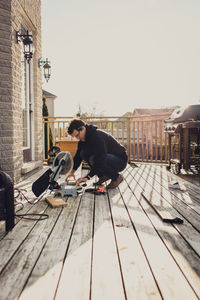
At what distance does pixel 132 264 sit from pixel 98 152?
74.3 inches

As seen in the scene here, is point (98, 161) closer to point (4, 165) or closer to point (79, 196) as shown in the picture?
point (79, 196)

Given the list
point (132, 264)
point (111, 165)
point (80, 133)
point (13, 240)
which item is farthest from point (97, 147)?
point (132, 264)

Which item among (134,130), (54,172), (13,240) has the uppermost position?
(134,130)

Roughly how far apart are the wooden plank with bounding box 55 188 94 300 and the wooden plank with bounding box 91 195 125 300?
0.12 ft

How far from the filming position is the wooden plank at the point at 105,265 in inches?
46.4

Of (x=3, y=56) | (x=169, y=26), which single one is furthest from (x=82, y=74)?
(x=3, y=56)

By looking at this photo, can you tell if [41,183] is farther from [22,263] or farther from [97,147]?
[22,263]

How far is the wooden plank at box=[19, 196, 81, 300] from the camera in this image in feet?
3.88

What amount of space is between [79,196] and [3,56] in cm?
235

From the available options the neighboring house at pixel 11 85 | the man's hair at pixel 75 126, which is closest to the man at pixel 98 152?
the man's hair at pixel 75 126

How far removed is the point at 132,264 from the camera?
1.46 m

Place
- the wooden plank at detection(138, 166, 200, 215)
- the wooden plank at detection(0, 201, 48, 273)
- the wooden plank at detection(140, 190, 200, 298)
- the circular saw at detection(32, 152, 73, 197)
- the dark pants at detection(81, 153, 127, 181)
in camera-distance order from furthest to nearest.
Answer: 1. the dark pants at detection(81, 153, 127, 181)
2. the circular saw at detection(32, 152, 73, 197)
3. the wooden plank at detection(138, 166, 200, 215)
4. the wooden plank at detection(0, 201, 48, 273)
5. the wooden plank at detection(140, 190, 200, 298)

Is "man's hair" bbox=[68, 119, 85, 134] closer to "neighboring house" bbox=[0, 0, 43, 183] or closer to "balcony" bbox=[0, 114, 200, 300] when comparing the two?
"balcony" bbox=[0, 114, 200, 300]

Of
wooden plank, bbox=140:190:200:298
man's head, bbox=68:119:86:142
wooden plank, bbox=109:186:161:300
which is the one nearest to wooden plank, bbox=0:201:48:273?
wooden plank, bbox=109:186:161:300
